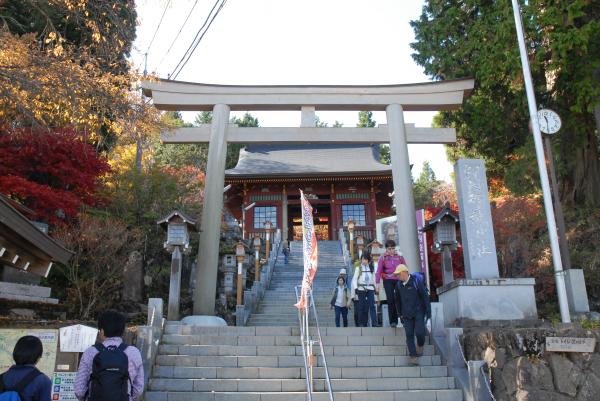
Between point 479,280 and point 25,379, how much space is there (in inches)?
259

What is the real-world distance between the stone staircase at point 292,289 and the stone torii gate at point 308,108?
3.05m

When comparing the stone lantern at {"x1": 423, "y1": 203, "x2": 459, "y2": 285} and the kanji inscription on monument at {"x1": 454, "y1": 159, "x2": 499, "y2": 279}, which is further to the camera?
the stone lantern at {"x1": 423, "y1": 203, "x2": 459, "y2": 285}

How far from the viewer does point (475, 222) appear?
8.56 meters

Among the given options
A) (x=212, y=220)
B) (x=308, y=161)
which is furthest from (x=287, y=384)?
(x=308, y=161)

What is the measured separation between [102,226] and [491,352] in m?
9.64

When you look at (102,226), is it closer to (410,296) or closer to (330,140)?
(330,140)

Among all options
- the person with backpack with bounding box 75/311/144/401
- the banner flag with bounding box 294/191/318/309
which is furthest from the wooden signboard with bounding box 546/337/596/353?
the person with backpack with bounding box 75/311/144/401

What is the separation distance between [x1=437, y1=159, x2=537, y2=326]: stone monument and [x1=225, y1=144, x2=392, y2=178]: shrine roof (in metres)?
14.7

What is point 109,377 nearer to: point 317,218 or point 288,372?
point 288,372

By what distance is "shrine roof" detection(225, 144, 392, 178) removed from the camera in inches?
948

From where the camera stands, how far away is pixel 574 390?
19.2 ft

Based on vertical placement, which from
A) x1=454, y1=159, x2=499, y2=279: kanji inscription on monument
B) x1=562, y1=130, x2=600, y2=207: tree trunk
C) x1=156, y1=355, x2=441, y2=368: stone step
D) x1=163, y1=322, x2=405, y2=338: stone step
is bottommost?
x1=156, y1=355, x2=441, y2=368: stone step

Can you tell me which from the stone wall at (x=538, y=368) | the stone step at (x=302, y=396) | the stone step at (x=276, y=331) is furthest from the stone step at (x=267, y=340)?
the stone wall at (x=538, y=368)

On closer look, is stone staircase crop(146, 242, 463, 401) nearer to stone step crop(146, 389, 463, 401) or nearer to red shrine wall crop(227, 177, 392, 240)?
stone step crop(146, 389, 463, 401)
